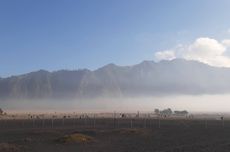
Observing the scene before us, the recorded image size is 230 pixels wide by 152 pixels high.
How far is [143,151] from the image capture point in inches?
1628

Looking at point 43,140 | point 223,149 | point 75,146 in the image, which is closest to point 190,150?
point 223,149

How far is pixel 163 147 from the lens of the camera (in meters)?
43.8

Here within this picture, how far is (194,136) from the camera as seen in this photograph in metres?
55.2

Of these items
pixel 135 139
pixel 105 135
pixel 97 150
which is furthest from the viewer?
pixel 105 135

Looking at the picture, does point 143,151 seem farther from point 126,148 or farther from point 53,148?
point 53,148

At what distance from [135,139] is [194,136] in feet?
23.7

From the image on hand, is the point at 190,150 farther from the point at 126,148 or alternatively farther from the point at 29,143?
the point at 29,143

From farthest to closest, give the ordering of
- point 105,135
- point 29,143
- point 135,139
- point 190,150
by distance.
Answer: point 105,135
point 135,139
point 29,143
point 190,150

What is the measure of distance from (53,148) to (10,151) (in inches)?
186

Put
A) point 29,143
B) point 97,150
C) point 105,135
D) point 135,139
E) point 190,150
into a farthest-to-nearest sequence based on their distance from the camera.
Result: point 105,135 < point 135,139 < point 29,143 < point 97,150 < point 190,150

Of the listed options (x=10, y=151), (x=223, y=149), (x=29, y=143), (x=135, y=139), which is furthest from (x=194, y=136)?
(x=10, y=151)

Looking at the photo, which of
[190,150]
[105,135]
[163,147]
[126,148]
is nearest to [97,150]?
[126,148]

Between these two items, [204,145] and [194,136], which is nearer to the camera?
[204,145]

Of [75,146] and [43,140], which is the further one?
[43,140]
